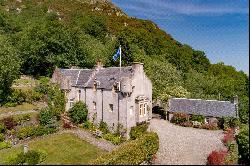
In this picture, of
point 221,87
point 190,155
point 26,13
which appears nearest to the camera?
point 190,155

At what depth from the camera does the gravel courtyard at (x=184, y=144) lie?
34.1 m

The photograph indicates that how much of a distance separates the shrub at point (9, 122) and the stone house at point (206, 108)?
76.8 ft

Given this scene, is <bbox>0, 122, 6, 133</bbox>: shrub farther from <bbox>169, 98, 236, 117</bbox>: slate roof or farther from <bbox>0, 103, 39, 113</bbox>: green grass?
<bbox>169, 98, 236, 117</bbox>: slate roof

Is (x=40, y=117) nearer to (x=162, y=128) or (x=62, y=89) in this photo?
(x=62, y=89)

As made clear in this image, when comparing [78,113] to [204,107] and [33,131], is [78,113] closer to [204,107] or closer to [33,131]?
[33,131]

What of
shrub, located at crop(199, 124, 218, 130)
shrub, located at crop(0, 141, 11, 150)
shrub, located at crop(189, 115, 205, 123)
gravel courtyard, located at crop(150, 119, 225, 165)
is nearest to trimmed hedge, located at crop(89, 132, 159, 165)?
gravel courtyard, located at crop(150, 119, 225, 165)

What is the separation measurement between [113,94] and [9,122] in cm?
1390

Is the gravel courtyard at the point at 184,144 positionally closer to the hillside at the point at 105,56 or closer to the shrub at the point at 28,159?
the hillside at the point at 105,56

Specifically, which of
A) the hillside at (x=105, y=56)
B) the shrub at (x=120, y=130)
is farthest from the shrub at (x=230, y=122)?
the shrub at (x=120, y=130)

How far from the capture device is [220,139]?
4262 centimetres

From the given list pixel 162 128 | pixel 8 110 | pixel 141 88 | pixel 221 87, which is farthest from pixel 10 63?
pixel 221 87

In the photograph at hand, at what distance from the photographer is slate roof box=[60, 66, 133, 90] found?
151ft

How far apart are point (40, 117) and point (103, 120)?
848 centimetres

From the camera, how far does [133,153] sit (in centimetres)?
3109
